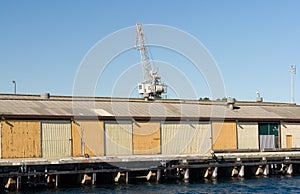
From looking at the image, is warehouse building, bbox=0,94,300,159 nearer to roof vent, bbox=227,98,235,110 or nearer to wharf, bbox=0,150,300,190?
roof vent, bbox=227,98,235,110

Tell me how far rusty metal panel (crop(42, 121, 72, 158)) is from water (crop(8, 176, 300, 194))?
8701mm

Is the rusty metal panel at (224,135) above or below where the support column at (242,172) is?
above

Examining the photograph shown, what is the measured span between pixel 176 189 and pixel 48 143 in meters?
15.2

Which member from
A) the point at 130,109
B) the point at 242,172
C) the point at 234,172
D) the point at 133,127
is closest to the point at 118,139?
the point at 133,127

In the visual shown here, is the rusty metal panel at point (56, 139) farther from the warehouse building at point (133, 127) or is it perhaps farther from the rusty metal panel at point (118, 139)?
the rusty metal panel at point (118, 139)

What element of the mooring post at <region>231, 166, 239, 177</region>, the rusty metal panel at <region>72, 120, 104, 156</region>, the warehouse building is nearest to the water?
the mooring post at <region>231, 166, 239, 177</region>

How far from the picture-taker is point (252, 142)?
7500 centimetres

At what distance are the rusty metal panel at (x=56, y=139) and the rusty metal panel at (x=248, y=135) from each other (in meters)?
22.4

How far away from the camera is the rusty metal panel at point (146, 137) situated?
66750 mm

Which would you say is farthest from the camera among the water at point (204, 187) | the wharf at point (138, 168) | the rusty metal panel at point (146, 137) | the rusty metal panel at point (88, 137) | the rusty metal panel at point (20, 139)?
the rusty metal panel at point (146, 137)

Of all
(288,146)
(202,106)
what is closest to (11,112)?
(202,106)

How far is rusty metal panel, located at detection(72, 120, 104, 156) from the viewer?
62.4 meters

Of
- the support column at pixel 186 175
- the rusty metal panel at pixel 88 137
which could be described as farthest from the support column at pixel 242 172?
the rusty metal panel at pixel 88 137

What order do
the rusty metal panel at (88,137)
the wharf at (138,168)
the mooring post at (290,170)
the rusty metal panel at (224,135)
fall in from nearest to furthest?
the wharf at (138,168), the rusty metal panel at (88,137), the mooring post at (290,170), the rusty metal panel at (224,135)
